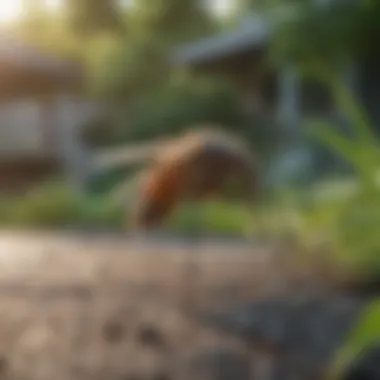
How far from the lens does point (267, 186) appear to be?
2.24 feet

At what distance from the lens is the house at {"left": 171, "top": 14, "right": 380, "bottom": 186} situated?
2.17 ft

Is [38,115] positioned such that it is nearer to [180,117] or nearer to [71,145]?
[71,145]

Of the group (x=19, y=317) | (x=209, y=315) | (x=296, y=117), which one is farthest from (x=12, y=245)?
(x=296, y=117)

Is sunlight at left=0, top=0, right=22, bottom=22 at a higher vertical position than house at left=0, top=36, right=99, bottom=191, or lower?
higher

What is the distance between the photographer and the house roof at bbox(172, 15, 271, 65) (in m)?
0.66

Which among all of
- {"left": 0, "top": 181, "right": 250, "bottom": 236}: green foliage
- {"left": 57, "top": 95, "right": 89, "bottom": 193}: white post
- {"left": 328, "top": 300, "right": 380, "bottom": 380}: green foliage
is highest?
{"left": 57, "top": 95, "right": 89, "bottom": 193}: white post

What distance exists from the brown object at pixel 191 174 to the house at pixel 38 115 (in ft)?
0.25

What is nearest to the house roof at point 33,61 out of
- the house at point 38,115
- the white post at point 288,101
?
the house at point 38,115

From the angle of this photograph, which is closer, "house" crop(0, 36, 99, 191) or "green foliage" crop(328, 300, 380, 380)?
"green foliage" crop(328, 300, 380, 380)

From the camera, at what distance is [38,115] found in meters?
0.67

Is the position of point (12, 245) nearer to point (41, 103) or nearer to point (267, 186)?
point (41, 103)

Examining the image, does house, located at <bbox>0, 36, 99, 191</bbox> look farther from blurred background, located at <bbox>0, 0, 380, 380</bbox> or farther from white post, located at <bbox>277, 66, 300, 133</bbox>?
white post, located at <bbox>277, 66, 300, 133</bbox>

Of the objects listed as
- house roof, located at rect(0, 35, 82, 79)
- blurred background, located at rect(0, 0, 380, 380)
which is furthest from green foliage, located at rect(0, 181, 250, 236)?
house roof, located at rect(0, 35, 82, 79)

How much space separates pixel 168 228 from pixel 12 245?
0.16 metres
